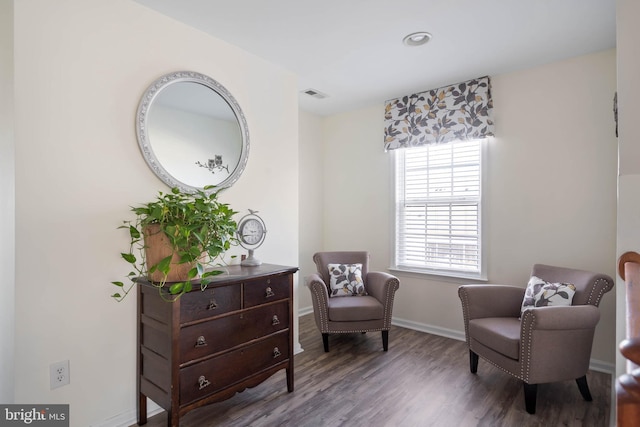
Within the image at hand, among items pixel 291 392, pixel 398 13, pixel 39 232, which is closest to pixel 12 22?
pixel 39 232

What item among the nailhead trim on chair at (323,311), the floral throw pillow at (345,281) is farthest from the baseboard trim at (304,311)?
the nailhead trim on chair at (323,311)

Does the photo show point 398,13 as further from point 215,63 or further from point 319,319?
point 319,319

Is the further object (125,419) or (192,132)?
(192,132)

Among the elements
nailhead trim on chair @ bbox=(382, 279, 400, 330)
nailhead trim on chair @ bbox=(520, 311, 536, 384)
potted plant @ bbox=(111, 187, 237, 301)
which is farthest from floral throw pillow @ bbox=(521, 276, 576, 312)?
potted plant @ bbox=(111, 187, 237, 301)

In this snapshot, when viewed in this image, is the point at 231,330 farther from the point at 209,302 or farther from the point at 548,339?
the point at 548,339

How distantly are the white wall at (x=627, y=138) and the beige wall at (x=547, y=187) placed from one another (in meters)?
1.26

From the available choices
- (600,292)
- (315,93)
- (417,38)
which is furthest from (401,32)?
(600,292)

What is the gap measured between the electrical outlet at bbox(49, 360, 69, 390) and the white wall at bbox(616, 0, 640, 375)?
113 inches

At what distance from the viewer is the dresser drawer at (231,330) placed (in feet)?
6.33

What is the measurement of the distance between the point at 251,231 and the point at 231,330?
936mm

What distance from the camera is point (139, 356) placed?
2.13 metres

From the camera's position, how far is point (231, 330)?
6.98 feet

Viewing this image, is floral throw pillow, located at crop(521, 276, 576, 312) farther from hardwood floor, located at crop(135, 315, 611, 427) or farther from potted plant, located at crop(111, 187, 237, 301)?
potted plant, located at crop(111, 187, 237, 301)

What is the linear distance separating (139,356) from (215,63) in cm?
213
